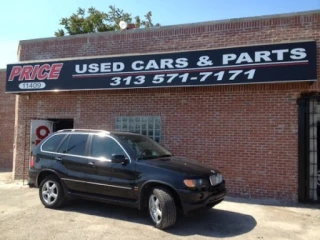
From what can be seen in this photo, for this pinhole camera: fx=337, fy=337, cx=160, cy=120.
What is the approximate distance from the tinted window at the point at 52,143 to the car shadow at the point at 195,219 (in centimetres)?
130

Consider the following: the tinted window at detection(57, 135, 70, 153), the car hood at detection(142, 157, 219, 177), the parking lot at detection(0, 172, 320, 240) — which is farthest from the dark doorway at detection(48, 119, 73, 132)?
the car hood at detection(142, 157, 219, 177)

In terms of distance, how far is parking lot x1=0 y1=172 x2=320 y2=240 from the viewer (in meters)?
5.69

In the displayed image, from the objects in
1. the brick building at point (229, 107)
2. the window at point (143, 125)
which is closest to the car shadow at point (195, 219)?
the brick building at point (229, 107)

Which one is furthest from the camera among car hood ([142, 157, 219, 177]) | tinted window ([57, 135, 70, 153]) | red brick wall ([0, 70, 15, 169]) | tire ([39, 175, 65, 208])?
red brick wall ([0, 70, 15, 169])

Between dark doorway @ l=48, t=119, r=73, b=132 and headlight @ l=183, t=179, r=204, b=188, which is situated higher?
dark doorway @ l=48, t=119, r=73, b=132

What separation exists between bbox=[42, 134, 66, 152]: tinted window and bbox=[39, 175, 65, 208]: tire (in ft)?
2.02

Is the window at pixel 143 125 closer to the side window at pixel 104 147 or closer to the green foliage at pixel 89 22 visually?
the side window at pixel 104 147

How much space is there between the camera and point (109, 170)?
6477mm

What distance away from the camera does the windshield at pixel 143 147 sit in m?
6.56

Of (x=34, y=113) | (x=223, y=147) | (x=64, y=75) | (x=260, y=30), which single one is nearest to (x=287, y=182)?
(x=223, y=147)

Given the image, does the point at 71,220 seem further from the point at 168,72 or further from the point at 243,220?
the point at 168,72

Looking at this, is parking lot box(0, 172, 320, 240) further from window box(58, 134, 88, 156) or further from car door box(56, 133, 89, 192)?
window box(58, 134, 88, 156)

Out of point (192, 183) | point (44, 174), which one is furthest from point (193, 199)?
point (44, 174)

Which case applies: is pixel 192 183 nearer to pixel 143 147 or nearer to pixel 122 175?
pixel 122 175
